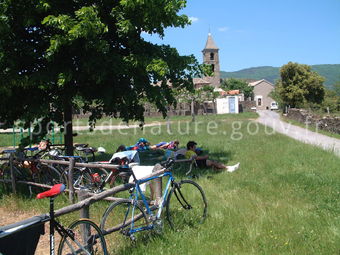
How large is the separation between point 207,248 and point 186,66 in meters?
6.41

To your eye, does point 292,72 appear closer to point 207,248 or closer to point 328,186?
point 328,186

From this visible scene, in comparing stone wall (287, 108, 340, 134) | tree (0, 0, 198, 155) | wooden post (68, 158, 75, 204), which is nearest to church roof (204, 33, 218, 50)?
stone wall (287, 108, 340, 134)

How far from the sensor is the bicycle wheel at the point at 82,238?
3.89m

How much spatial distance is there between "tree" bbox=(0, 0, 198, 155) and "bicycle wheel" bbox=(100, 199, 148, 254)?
3.98 meters

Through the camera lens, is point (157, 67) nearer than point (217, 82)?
Yes

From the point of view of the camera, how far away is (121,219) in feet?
16.9

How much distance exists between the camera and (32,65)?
8891 mm

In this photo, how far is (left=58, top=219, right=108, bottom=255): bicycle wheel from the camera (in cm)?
389

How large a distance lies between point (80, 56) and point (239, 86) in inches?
3285

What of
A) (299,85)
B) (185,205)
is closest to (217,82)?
(299,85)

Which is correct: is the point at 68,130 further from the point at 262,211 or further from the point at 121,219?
the point at 262,211

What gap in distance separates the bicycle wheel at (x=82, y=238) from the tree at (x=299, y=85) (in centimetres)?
4416

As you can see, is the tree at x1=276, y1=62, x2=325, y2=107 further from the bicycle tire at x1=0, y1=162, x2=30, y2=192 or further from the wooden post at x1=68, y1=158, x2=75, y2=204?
the wooden post at x1=68, y1=158, x2=75, y2=204

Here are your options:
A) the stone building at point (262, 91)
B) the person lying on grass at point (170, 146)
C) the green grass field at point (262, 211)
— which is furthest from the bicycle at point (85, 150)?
the stone building at point (262, 91)
